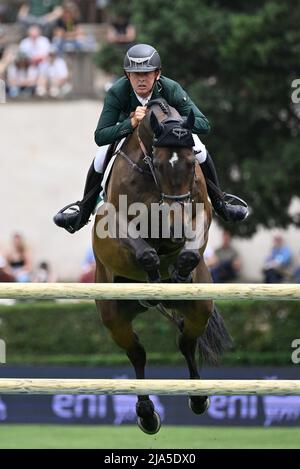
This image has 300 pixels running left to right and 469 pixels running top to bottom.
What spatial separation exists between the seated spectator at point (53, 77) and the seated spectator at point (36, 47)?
0.10 metres

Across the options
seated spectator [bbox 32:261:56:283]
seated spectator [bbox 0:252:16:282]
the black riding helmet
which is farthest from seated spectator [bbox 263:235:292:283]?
the black riding helmet

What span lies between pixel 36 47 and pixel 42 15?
835 millimetres

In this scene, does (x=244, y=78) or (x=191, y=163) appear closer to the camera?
(x=191, y=163)

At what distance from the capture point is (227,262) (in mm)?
20109

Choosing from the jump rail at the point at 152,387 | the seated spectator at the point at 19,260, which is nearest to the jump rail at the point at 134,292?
the jump rail at the point at 152,387

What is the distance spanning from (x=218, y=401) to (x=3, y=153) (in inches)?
315

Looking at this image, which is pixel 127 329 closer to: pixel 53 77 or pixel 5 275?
pixel 5 275

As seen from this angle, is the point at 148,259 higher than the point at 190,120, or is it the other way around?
the point at 190,120

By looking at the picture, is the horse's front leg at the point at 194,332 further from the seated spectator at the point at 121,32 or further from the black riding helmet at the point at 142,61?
the seated spectator at the point at 121,32

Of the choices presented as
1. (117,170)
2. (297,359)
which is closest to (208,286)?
(117,170)

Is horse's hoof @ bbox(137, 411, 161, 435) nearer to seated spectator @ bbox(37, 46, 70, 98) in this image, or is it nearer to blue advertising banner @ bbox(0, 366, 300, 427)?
blue advertising banner @ bbox(0, 366, 300, 427)

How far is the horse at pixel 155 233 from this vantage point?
825 cm

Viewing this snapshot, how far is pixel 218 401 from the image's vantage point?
603 inches

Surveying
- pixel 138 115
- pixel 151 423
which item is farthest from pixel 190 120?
pixel 151 423
